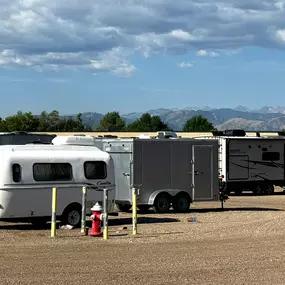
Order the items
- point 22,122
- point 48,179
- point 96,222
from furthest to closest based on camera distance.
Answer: point 22,122
point 48,179
point 96,222

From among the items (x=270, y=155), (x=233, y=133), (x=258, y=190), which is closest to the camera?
(x=258, y=190)

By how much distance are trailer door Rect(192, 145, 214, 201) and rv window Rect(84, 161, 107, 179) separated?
5.35 meters

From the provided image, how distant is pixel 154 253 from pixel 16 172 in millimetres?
5138

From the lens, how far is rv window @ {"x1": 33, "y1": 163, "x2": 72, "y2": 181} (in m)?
17.3

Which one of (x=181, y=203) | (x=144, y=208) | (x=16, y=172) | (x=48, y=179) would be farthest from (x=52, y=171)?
(x=181, y=203)

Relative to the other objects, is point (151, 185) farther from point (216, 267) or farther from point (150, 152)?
point (216, 267)

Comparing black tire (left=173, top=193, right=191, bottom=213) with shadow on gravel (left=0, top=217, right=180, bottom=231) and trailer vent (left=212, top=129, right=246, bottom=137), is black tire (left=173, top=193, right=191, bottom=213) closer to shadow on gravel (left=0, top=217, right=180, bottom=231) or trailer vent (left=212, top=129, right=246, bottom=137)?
shadow on gravel (left=0, top=217, right=180, bottom=231)

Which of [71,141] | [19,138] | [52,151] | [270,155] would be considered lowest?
[270,155]

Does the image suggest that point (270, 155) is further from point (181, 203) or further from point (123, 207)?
point (123, 207)

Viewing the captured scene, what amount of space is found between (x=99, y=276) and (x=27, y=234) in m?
6.10

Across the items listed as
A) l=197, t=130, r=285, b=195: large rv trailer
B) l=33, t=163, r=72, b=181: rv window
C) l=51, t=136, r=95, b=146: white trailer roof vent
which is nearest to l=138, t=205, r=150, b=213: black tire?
l=51, t=136, r=95, b=146: white trailer roof vent

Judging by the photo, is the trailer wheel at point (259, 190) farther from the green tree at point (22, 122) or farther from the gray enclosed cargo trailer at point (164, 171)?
the green tree at point (22, 122)

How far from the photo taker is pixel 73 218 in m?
17.8

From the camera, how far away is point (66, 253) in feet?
42.8
